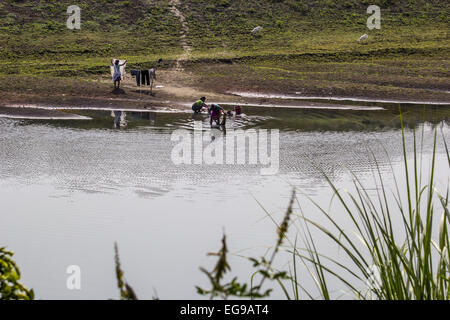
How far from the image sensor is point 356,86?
35312 millimetres

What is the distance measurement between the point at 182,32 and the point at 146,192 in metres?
32.1

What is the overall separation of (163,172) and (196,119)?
8.99 m

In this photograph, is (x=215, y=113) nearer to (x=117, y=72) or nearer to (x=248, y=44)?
(x=117, y=72)

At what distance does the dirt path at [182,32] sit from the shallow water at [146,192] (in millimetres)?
13293

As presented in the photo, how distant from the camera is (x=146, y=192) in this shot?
16781mm

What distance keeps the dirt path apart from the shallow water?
43.6 ft

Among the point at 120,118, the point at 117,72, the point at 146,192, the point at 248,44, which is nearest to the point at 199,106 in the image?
the point at 120,118

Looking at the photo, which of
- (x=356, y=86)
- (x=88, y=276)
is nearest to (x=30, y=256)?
(x=88, y=276)

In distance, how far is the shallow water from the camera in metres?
12.2

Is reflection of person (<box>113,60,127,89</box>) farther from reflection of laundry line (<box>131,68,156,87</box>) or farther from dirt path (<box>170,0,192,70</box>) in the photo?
dirt path (<box>170,0,192,70</box>)

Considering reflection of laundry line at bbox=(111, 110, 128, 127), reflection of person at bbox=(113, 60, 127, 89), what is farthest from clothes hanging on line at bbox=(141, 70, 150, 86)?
reflection of laundry line at bbox=(111, 110, 128, 127)

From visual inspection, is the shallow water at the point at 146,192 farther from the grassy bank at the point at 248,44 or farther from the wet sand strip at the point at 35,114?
the grassy bank at the point at 248,44
